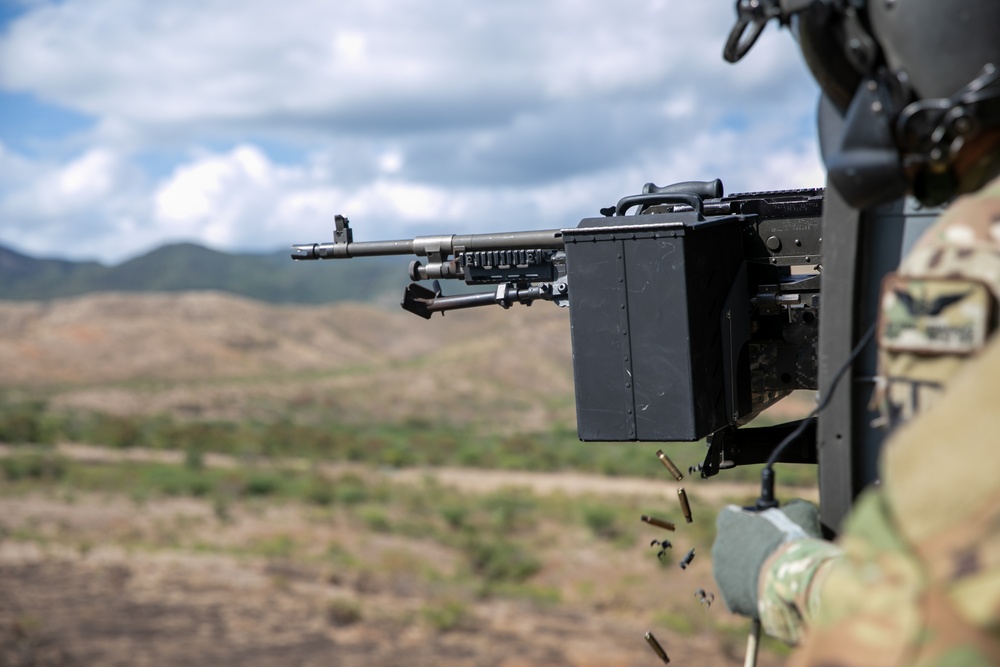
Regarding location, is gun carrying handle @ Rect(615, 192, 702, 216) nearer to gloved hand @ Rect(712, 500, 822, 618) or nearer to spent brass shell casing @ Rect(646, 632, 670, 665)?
spent brass shell casing @ Rect(646, 632, 670, 665)

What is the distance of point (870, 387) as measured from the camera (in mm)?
2705

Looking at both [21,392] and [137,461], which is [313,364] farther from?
[137,461]

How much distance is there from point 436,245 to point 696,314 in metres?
2.05

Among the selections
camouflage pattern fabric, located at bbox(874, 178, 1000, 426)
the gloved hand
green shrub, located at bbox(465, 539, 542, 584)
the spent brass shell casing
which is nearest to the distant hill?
green shrub, located at bbox(465, 539, 542, 584)

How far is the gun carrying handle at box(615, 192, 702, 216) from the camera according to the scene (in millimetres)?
4320

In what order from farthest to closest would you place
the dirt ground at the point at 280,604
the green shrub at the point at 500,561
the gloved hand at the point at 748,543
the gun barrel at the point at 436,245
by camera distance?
the green shrub at the point at 500,561, the dirt ground at the point at 280,604, the gun barrel at the point at 436,245, the gloved hand at the point at 748,543

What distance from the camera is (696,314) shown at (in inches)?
154

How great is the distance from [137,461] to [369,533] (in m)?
11.3

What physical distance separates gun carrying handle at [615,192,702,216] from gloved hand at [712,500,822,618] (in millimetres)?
2198

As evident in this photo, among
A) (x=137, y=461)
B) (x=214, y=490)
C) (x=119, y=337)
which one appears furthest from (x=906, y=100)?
(x=119, y=337)

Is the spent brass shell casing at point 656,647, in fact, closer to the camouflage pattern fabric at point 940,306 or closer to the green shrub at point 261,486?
the camouflage pattern fabric at point 940,306

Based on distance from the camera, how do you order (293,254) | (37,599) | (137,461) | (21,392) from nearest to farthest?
1. (293,254)
2. (37,599)
3. (137,461)
4. (21,392)

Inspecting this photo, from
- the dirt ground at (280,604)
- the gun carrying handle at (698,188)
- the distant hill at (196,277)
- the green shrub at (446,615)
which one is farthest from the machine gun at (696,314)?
the distant hill at (196,277)

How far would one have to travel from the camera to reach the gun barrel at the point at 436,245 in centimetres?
519
